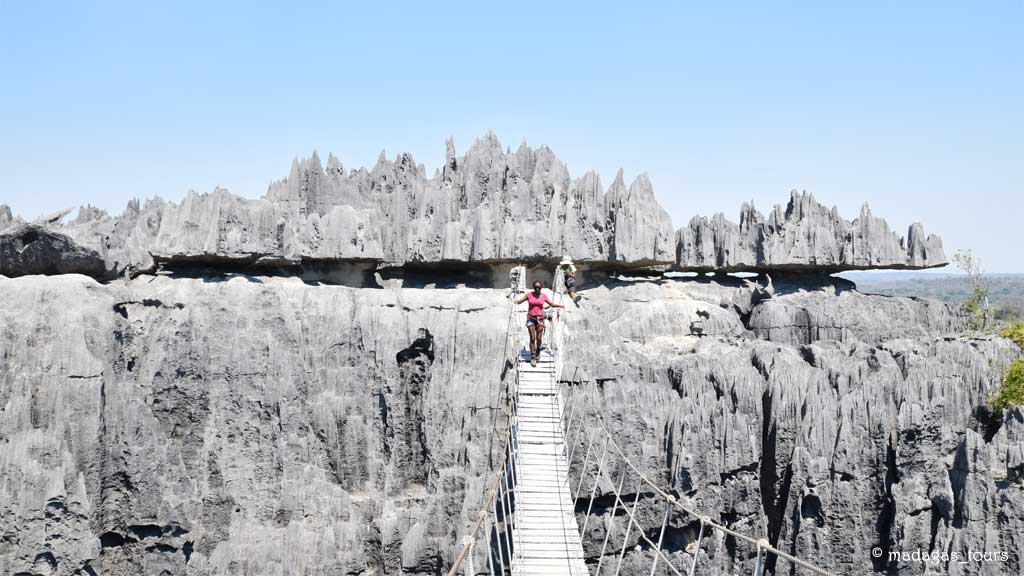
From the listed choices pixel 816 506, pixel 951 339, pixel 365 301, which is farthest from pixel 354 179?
pixel 951 339

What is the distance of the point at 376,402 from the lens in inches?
725

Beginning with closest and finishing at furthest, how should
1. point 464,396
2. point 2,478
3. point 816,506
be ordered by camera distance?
1. point 2,478
2. point 464,396
3. point 816,506

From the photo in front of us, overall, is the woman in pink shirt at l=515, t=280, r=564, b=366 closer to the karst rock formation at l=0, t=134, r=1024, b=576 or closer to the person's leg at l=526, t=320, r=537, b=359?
the person's leg at l=526, t=320, r=537, b=359

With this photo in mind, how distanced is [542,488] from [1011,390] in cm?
1206

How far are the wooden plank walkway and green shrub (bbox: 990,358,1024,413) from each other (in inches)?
411

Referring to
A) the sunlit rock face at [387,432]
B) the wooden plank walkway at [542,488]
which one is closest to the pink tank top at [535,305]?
the wooden plank walkway at [542,488]

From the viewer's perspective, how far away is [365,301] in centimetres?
1891

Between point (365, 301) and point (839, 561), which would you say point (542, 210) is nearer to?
point (365, 301)

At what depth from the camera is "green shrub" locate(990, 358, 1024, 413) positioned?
20.5 meters

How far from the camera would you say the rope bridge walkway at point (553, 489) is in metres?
12.9

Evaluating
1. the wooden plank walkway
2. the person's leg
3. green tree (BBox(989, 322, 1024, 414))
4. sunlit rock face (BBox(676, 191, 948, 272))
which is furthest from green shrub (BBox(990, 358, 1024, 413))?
the person's leg

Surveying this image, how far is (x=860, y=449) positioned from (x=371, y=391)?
31.7 feet

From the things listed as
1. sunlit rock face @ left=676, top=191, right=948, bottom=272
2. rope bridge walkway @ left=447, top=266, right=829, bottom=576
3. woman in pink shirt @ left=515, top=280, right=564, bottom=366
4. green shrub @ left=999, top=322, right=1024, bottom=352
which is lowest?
rope bridge walkway @ left=447, top=266, right=829, bottom=576

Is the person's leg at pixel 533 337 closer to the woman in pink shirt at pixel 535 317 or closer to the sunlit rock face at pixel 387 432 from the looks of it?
the woman in pink shirt at pixel 535 317
